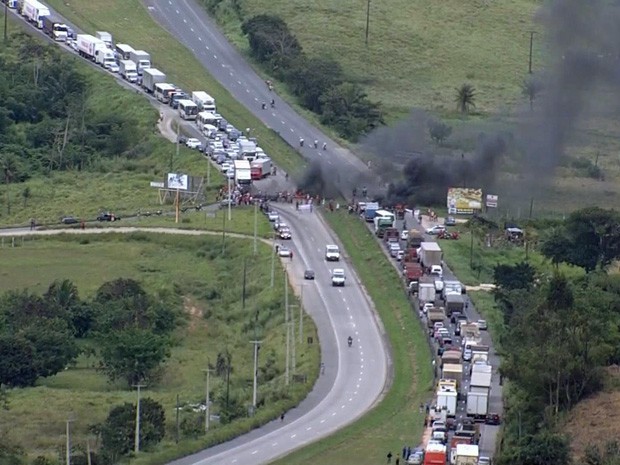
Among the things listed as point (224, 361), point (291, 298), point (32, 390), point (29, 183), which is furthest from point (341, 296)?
point (29, 183)

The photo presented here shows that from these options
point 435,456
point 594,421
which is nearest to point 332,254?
point 594,421

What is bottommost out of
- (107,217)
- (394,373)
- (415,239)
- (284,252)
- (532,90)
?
(394,373)

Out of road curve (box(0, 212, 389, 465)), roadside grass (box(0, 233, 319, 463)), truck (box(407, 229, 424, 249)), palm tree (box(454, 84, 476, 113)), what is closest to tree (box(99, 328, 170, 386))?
roadside grass (box(0, 233, 319, 463))

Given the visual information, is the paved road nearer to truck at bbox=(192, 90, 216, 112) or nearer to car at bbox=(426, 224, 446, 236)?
truck at bbox=(192, 90, 216, 112)

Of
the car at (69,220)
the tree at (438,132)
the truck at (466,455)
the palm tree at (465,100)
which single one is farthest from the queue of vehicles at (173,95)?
the truck at (466,455)

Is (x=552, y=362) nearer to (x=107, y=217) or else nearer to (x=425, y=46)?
(x=107, y=217)

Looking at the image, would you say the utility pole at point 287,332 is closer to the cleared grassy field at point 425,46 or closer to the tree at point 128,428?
the tree at point 128,428

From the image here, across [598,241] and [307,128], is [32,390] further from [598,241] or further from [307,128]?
[307,128]
